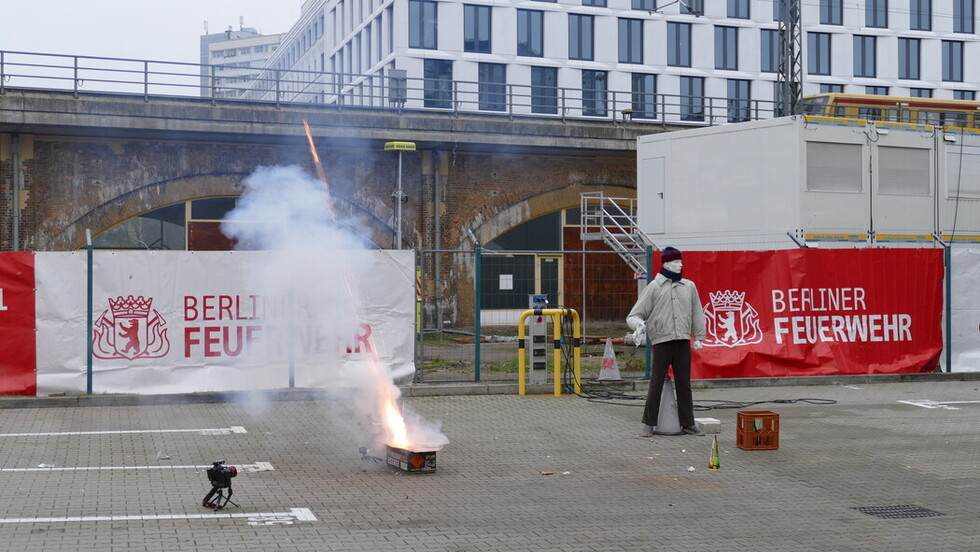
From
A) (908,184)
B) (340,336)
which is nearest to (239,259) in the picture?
(340,336)

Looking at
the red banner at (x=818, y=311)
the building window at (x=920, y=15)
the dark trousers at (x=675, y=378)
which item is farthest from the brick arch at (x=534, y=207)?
the building window at (x=920, y=15)

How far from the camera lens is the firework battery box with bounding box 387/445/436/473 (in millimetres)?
10000

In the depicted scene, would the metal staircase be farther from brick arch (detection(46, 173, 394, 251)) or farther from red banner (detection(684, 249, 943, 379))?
red banner (detection(684, 249, 943, 379))

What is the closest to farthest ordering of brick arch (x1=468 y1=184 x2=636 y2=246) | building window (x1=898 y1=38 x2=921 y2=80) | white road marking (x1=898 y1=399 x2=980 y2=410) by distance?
white road marking (x1=898 y1=399 x2=980 y2=410), brick arch (x1=468 y1=184 x2=636 y2=246), building window (x1=898 y1=38 x2=921 y2=80)

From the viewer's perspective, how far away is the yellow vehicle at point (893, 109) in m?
26.5

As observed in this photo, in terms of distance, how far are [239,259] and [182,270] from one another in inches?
31.1

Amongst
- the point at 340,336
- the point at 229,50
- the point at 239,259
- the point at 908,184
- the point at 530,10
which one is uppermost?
the point at 229,50

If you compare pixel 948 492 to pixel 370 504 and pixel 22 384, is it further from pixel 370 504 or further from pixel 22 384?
pixel 22 384

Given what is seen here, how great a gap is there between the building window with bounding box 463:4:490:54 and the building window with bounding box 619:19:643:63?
7467 millimetres

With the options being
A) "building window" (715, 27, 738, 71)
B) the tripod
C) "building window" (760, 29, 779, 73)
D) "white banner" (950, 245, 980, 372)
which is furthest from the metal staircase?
"building window" (760, 29, 779, 73)

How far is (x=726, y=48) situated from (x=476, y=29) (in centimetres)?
1465

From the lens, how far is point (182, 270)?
49.6ft

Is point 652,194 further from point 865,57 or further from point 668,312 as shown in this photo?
point 865,57

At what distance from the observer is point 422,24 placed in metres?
53.8
